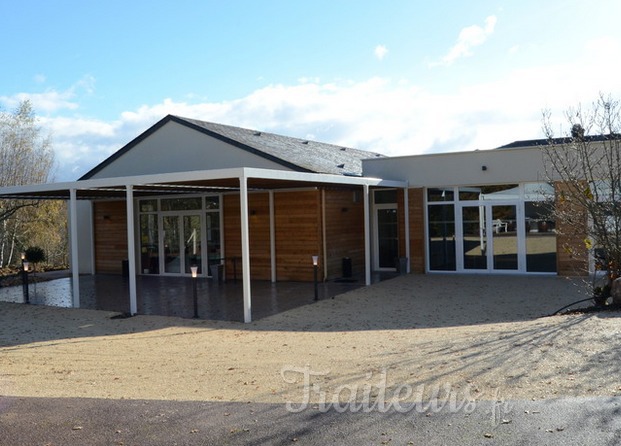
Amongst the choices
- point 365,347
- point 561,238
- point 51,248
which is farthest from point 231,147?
point 51,248

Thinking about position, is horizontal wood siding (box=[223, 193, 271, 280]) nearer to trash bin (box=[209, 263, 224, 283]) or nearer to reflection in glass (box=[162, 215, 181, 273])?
trash bin (box=[209, 263, 224, 283])

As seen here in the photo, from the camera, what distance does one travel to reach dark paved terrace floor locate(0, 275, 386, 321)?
39.2 ft

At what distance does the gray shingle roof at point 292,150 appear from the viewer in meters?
16.5

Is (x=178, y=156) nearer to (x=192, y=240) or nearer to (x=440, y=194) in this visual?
(x=192, y=240)

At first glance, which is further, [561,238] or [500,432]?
[561,238]

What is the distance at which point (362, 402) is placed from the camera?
5.48m

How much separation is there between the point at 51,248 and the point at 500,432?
28.2 meters

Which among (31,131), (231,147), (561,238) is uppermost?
(31,131)

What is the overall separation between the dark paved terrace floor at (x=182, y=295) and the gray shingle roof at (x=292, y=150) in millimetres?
3208

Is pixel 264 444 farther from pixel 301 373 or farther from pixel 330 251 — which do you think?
pixel 330 251

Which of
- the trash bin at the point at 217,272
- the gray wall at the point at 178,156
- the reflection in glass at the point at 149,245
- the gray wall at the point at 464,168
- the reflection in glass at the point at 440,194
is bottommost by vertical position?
the trash bin at the point at 217,272

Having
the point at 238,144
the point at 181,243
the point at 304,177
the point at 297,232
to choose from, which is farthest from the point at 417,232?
the point at 181,243

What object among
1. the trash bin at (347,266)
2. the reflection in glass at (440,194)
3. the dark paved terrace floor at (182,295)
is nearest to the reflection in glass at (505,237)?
the reflection in glass at (440,194)

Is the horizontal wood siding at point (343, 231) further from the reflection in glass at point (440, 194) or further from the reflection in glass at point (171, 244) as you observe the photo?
the reflection in glass at point (171, 244)
